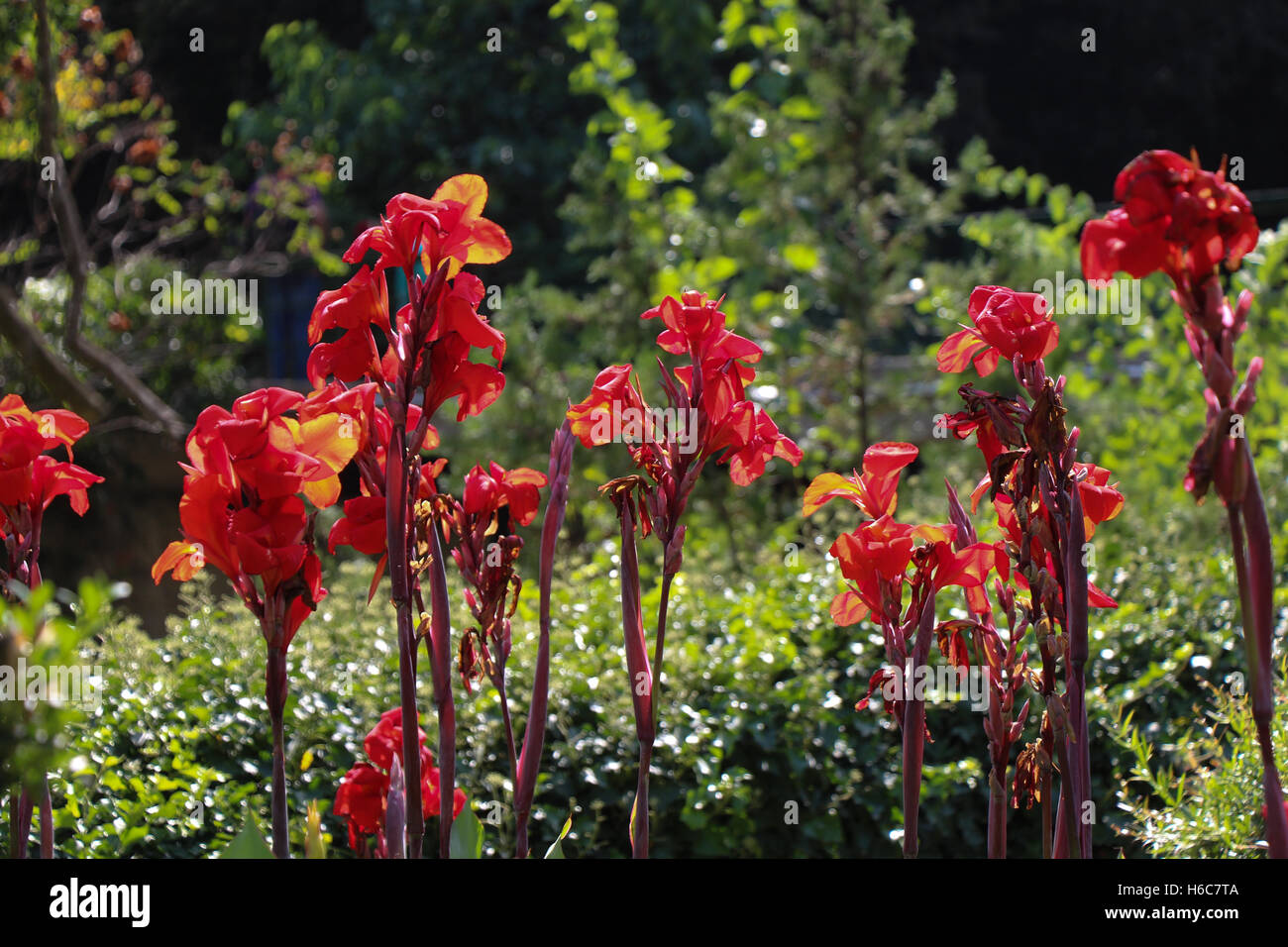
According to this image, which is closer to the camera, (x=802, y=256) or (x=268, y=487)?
(x=268, y=487)

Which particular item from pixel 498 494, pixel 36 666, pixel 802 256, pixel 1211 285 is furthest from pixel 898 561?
pixel 802 256

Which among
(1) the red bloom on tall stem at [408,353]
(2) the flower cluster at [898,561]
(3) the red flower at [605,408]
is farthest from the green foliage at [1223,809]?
(1) the red bloom on tall stem at [408,353]

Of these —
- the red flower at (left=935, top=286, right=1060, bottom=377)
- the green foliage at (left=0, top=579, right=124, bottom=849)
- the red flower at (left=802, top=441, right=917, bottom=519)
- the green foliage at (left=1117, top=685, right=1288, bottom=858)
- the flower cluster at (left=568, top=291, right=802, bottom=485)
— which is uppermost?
the red flower at (left=935, top=286, right=1060, bottom=377)

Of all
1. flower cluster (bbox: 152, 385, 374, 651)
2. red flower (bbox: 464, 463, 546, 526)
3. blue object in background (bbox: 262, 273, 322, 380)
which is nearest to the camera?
flower cluster (bbox: 152, 385, 374, 651)

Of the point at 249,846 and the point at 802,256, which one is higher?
the point at 802,256

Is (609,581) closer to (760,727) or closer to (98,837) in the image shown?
(760,727)

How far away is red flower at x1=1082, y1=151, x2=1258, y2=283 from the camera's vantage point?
910 mm

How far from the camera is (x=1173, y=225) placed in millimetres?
913

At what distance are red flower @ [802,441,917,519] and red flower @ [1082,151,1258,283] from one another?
362 mm

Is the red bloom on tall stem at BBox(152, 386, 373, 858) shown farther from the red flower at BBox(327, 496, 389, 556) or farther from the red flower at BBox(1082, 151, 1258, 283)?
the red flower at BBox(1082, 151, 1258, 283)

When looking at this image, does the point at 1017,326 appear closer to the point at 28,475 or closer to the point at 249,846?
the point at 249,846

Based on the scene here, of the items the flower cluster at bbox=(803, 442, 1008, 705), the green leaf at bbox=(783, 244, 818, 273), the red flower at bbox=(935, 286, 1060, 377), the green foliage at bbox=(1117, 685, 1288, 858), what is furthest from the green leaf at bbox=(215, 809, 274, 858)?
the green leaf at bbox=(783, 244, 818, 273)

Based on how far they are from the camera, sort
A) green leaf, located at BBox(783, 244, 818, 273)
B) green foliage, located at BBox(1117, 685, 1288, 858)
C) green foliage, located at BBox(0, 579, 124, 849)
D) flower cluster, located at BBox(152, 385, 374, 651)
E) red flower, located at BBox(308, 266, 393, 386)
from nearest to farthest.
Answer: green foliage, located at BBox(0, 579, 124, 849), flower cluster, located at BBox(152, 385, 374, 651), red flower, located at BBox(308, 266, 393, 386), green foliage, located at BBox(1117, 685, 1288, 858), green leaf, located at BBox(783, 244, 818, 273)

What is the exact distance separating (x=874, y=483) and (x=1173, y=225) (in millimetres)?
462
